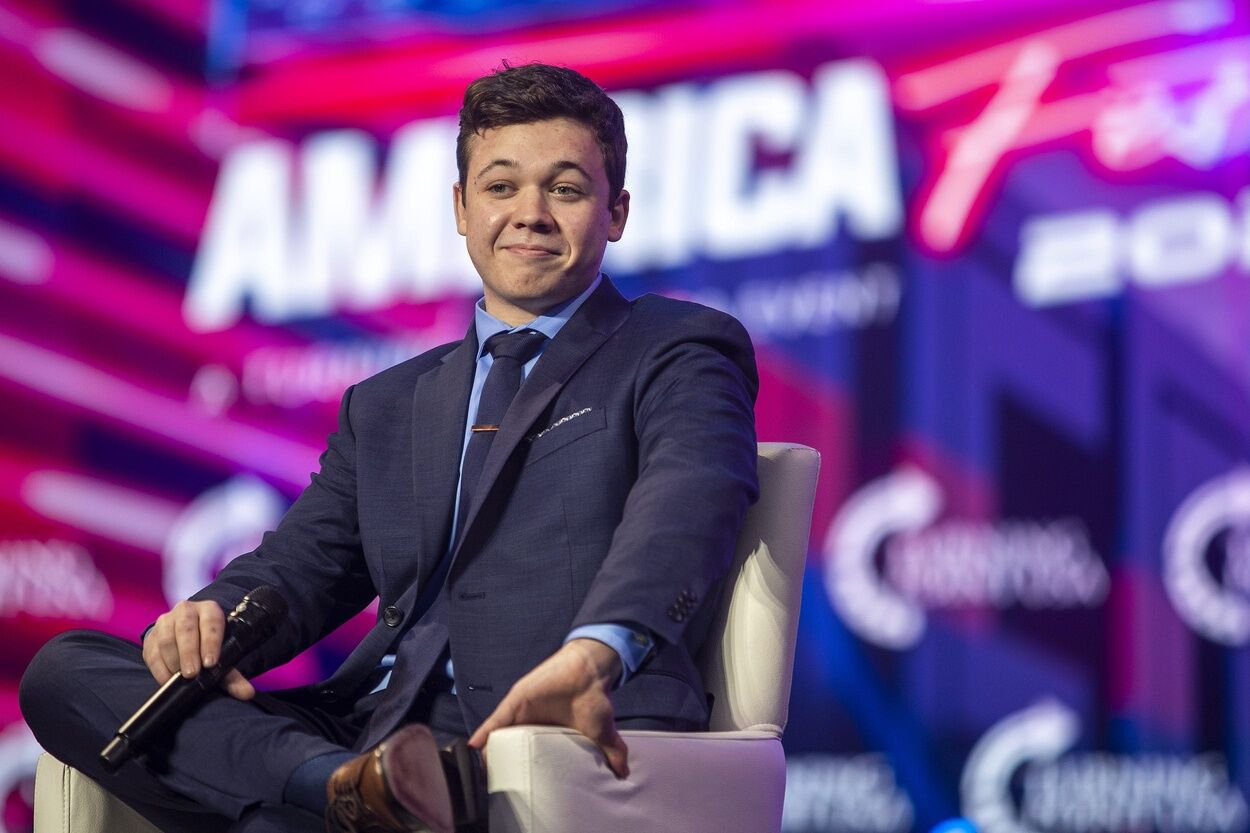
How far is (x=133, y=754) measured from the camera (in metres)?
1.63

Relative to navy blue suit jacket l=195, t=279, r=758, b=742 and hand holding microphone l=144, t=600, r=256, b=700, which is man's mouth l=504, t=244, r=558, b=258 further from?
hand holding microphone l=144, t=600, r=256, b=700

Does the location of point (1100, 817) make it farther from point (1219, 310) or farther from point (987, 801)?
point (1219, 310)

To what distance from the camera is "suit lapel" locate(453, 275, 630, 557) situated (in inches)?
72.0

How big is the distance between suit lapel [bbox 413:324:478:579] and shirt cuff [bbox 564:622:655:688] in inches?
16.9

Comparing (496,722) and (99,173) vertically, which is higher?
(99,173)

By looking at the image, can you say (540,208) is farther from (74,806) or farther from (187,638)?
(74,806)

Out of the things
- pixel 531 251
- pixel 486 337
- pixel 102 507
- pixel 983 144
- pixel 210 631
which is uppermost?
pixel 983 144

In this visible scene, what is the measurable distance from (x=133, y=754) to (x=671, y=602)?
1.99 ft

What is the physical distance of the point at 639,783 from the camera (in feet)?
5.05

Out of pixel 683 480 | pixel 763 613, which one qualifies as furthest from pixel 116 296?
pixel 683 480

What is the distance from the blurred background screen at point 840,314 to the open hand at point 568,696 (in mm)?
2134

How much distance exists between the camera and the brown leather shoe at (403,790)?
134 cm

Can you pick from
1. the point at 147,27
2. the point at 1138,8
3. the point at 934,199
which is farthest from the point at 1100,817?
the point at 147,27

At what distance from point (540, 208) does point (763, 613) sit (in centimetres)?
60
